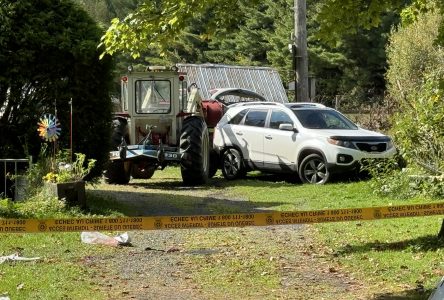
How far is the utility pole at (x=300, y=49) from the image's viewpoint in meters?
22.2

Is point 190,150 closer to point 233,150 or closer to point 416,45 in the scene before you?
point 233,150

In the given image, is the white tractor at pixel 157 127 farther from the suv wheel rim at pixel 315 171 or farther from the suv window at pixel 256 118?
the suv wheel rim at pixel 315 171

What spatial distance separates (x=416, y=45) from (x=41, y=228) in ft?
105

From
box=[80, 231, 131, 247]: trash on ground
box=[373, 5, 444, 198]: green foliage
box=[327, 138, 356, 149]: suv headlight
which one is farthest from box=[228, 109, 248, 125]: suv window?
box=[80, 231, 131, 247]: trash on ground

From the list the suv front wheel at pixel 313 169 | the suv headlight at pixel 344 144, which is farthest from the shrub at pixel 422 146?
the suv front wheel at pixel 313 169

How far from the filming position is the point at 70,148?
41.2ft

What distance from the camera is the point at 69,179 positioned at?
11.9 m

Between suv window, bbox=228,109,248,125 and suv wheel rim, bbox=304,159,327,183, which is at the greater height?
suv window, bbox=228,109,248,125

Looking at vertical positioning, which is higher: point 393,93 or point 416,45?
point 416,45

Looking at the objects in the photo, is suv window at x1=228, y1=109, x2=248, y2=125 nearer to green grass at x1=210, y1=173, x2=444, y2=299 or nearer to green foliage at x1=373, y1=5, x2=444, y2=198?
green foliage at x1=373, y1=5, x2=444, y2=198

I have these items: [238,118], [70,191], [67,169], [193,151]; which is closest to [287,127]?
[238,118]

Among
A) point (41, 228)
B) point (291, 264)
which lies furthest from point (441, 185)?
point (41, 228)

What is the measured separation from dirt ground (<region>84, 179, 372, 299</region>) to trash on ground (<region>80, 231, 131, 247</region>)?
17cm

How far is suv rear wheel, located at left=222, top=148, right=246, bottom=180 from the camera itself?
19641 millimetres
